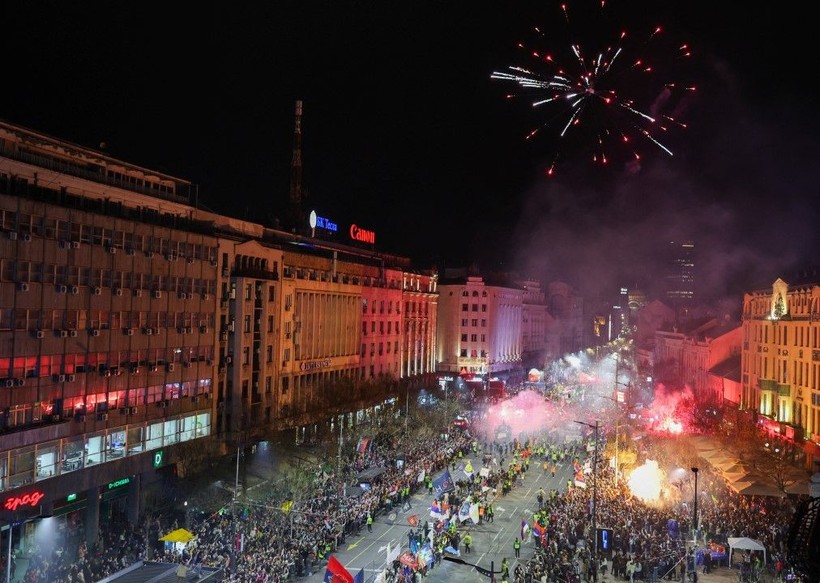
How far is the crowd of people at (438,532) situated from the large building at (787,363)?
13.2m

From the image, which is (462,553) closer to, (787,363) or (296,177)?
(787,363)

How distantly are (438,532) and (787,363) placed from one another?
37159 mm

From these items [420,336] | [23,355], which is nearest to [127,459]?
[23,355]

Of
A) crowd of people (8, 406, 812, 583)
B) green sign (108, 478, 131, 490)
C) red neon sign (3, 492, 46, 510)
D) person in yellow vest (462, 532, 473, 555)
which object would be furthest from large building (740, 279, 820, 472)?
red neon sign (3, 492, 46, 510)

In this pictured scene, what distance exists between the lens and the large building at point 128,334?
1335 inches

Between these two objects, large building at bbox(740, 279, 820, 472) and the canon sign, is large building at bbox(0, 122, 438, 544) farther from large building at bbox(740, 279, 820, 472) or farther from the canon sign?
large building at bbox(740, 279, 820, 472)

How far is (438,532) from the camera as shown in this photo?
35.3 meters

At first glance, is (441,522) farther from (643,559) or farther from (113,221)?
(113,221)

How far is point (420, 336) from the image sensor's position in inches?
3841

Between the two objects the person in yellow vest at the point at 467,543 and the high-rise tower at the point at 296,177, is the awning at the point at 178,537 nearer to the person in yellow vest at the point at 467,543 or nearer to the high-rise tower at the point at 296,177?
the person in yellow vest at the point at 467,543

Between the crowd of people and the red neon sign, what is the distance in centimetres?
227

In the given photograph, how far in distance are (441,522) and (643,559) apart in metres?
9.12

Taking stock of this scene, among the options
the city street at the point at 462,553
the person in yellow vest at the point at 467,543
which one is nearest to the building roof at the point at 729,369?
the city street at the point at 462,553

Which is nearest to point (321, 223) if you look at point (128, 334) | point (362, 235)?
point (362, 235)
